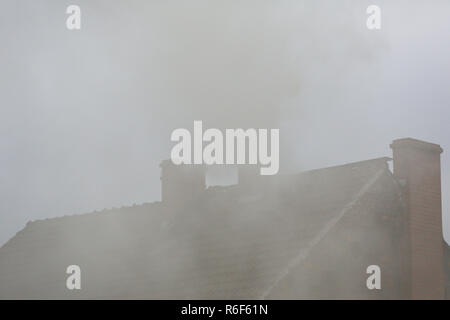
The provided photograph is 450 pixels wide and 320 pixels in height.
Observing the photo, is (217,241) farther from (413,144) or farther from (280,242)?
(413,144)

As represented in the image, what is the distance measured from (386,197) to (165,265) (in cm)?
482

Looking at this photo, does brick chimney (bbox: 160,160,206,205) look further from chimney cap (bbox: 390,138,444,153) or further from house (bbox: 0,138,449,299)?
chimney cap (bbox: 390,138,444,153)

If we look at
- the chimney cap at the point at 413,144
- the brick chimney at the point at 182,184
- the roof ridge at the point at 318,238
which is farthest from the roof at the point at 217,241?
the chimney cap at the point at 413,144

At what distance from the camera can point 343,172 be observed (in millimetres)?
16375

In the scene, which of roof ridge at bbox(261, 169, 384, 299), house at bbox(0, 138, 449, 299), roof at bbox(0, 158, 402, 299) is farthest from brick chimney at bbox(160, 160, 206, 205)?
roof ridge at bbox(261, 169, 384, 299)

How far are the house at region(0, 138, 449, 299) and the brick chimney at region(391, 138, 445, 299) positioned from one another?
2 centimetres

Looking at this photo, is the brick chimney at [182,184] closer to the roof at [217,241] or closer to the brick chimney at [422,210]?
the roof at [217,241]

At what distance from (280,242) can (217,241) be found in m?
1.87

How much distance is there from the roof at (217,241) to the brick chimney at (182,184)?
0.33 meters

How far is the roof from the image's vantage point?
14.5m

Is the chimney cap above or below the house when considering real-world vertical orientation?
above
